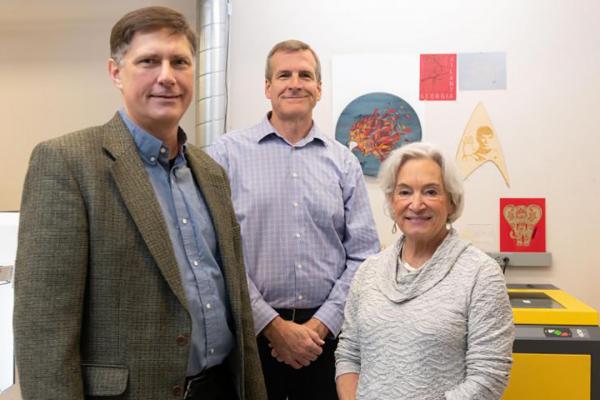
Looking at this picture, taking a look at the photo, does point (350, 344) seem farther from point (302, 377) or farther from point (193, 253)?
point (193, 253)

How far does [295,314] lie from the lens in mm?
1726

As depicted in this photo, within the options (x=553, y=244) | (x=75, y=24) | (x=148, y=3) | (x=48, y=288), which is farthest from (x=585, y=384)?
(x=75, y=24)

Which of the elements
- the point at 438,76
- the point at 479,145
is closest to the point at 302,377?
the point at 479,145

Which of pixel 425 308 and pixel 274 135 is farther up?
pixel 274 135

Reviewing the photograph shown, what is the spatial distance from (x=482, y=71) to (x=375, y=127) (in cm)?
53

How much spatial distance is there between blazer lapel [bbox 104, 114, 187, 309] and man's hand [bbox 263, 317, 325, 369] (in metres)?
0.61

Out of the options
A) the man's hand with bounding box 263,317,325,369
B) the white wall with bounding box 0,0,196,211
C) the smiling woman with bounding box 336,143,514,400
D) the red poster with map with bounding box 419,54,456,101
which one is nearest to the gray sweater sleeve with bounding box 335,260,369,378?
the smiling woman with bounding box 336,143,514,400

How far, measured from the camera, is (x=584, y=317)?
5.97 ft

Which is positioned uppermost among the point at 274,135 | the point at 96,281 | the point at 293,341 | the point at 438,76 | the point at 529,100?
the point at 438,76

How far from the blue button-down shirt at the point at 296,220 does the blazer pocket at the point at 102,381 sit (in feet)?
2.14

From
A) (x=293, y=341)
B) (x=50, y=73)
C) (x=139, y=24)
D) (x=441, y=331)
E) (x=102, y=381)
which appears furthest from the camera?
(x=50, y=73)

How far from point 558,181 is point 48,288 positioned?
2216 millimetres

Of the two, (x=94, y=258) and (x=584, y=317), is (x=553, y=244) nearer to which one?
(x=584, y=317)

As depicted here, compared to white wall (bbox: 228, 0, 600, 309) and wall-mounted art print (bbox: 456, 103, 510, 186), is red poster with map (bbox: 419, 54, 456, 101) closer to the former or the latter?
white wall (bbox: 228, 0, 600, 309)
